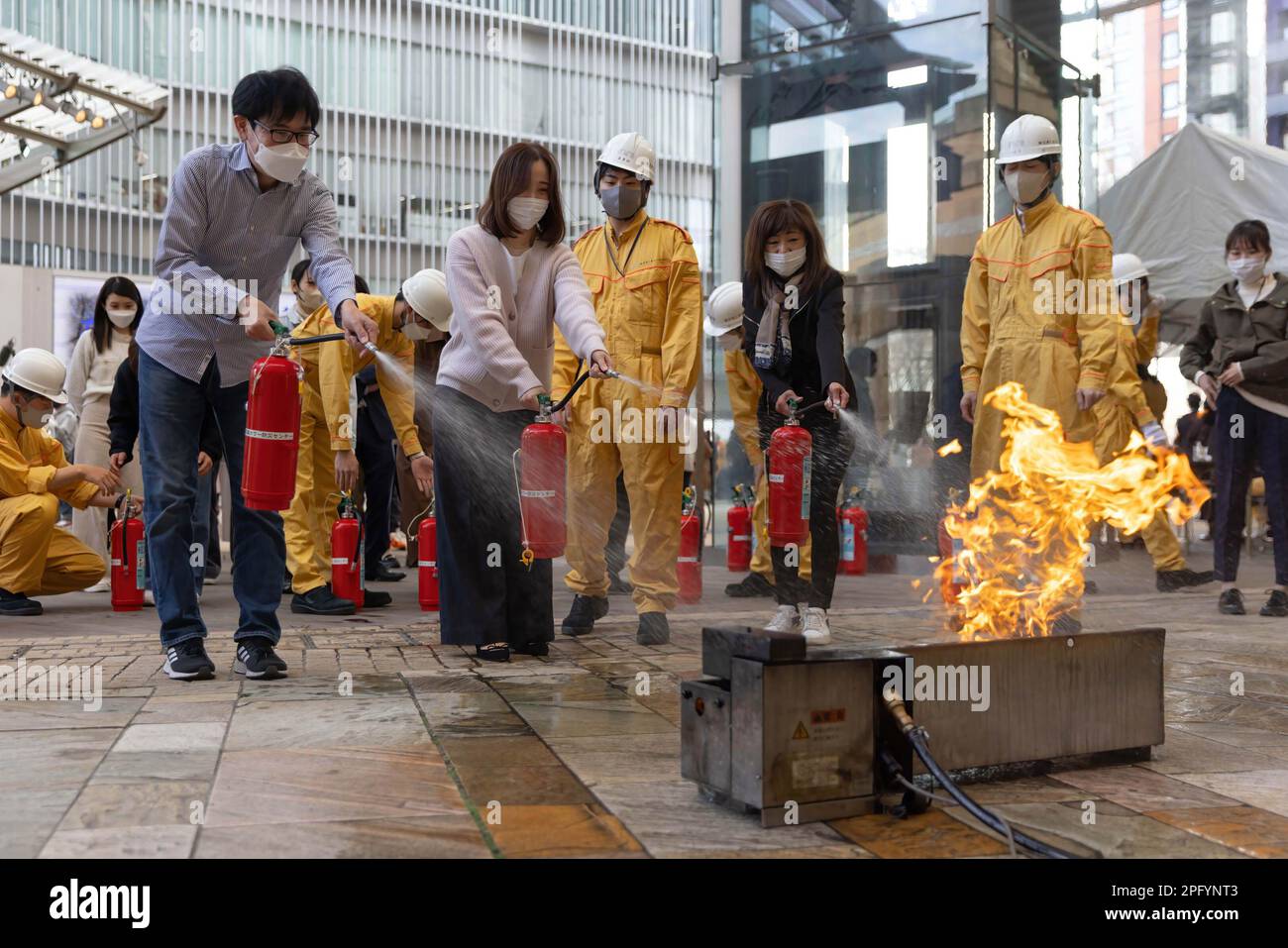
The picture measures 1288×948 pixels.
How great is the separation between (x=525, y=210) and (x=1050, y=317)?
2588mm

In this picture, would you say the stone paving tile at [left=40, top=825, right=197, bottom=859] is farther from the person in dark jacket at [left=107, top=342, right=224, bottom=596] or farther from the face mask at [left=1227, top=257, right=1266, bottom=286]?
the face mask at [left=1227, top=257, right=1266, bottom=286]

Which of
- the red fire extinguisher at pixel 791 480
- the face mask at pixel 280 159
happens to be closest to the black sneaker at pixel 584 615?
the red fire extinguisher at pixel 791 480

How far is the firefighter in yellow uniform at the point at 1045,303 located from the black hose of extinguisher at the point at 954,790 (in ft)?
10.9

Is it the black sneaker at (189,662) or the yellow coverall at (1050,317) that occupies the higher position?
the yellow coverall at (1050,317)

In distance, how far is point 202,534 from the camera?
7.14 metres

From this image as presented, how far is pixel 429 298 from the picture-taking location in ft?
24.7

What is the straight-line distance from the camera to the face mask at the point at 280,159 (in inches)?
183

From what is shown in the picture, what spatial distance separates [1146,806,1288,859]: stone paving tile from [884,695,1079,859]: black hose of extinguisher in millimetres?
410

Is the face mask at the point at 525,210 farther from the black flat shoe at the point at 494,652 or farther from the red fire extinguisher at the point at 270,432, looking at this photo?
the black flat shoe at the point at 494,652

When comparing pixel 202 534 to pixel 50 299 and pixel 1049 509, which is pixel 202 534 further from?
pixel 50 299

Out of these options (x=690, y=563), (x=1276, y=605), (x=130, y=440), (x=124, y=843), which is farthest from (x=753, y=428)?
(x=124, y=843)

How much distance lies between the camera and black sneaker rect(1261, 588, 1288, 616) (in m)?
7.40

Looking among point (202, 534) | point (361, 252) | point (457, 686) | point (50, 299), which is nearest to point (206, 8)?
point (361, 252)
